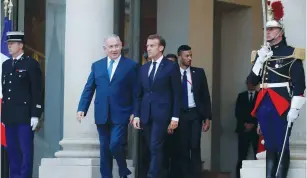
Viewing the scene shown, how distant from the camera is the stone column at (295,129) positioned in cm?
1183

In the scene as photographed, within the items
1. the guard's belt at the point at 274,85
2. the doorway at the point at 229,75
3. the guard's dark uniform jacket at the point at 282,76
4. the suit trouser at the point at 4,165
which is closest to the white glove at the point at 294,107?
the guard's dark uniform jacket at the point at 282,76

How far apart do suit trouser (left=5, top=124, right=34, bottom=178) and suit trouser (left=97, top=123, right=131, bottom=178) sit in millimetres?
1255

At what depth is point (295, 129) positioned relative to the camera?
39.5 feet

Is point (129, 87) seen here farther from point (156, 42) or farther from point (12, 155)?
point (12, 155)

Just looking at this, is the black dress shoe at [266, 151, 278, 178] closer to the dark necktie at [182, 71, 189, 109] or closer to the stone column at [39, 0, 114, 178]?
the dark necktie at [182, 71, 189, 109]

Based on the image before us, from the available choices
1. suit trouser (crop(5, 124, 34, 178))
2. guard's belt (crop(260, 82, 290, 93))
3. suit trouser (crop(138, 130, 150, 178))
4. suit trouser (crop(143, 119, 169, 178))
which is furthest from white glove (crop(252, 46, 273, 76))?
suit trouser (crop(5, 124, 34, 178))

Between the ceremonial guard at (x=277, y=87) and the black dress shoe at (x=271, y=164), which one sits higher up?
the ceremonial guard at (x=277, y=87)

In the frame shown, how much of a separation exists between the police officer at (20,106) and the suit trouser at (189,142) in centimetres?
191

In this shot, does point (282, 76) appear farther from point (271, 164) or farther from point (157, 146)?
point (157, 146)

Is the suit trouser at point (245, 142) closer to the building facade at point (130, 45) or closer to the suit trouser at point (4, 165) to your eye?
the building facade at point (130, 45)

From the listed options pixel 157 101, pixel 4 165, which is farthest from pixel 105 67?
pixel 4 165

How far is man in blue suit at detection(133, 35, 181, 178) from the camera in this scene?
12523 millimetres

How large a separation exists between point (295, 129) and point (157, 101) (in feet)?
5.66

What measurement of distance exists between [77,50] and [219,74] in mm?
4315
